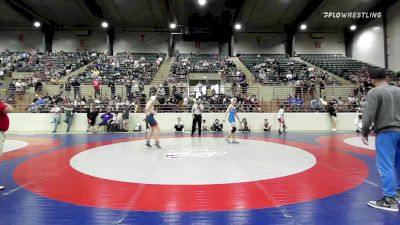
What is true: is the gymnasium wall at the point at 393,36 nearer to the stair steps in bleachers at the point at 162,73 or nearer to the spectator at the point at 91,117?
the stair steps in bleachers at the point at 162,73

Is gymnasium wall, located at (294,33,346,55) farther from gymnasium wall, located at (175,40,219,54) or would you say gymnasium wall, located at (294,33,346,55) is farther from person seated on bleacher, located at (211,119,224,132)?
person seated on bleacher, located at (211,119,224,132)

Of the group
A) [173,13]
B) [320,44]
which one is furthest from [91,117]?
[320,44]

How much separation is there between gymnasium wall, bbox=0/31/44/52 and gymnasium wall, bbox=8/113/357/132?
71.8 feet

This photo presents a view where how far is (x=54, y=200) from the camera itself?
13.7 feet

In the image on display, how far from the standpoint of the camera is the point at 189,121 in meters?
16.9

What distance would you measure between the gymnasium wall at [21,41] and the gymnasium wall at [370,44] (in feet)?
118

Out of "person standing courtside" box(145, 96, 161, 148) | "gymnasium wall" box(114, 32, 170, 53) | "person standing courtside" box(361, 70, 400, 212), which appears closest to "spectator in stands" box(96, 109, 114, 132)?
"person standing courtside" box(145, 96, 161, 148)

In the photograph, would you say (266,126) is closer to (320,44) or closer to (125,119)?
(125,119)

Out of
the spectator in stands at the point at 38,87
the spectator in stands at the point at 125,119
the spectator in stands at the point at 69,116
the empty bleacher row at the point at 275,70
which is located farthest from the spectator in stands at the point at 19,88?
the empty bleacher row at the point at 275,70

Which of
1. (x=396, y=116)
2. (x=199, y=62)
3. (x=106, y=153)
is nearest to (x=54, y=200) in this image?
(x=106, y=153)

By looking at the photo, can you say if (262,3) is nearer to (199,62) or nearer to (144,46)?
(199,62)

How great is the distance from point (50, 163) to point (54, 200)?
3.10 metres

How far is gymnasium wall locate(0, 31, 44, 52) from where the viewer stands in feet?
113

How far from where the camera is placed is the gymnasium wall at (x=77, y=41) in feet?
115
